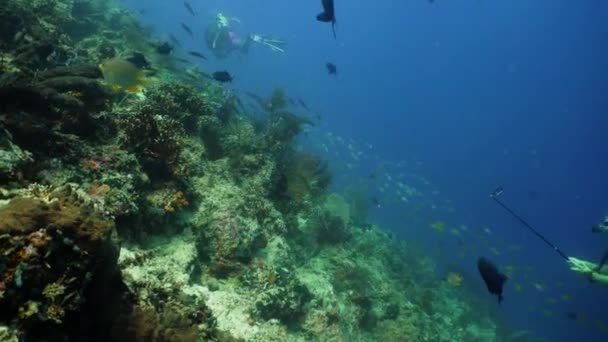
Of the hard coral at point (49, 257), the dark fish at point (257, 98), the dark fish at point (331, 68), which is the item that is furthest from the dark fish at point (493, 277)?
the dark fish at point (257, 98)

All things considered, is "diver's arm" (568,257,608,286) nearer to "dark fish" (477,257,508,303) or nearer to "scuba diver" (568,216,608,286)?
"scuba diver" (568,216,608,286)

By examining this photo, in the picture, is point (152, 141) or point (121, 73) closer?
point (121, 73)

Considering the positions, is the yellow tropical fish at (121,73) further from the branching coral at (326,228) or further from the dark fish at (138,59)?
the branching coral at (326,228)

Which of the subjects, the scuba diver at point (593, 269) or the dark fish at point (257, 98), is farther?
the dark fish at point (257, 98)

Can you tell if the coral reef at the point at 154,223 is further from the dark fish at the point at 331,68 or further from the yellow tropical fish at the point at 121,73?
the dark fish at the point at 331,68

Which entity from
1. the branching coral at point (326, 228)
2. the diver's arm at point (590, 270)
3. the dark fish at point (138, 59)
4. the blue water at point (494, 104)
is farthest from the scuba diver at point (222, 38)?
the blue water at point (494, 104)

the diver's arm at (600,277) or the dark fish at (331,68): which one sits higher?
the diver's arm at (600,277)

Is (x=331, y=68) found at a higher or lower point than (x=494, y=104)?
higher

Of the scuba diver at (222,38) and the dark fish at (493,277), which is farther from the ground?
the dark fish at (493,277)

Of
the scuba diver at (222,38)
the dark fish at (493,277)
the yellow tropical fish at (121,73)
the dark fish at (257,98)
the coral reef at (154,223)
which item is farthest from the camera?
the scuba diver at (222,38)

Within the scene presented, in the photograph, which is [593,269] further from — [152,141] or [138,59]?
[138,59]

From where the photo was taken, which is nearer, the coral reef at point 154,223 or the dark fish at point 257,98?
the coral reef at point 154,223

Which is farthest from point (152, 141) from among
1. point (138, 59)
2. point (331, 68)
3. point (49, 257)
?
point (331, 68)

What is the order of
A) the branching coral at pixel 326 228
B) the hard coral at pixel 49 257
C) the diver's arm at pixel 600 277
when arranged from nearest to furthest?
the hard coral at pixel 49 257 → the diver's arm at pixel 600 277 → the branching coral at pixel 326 228
